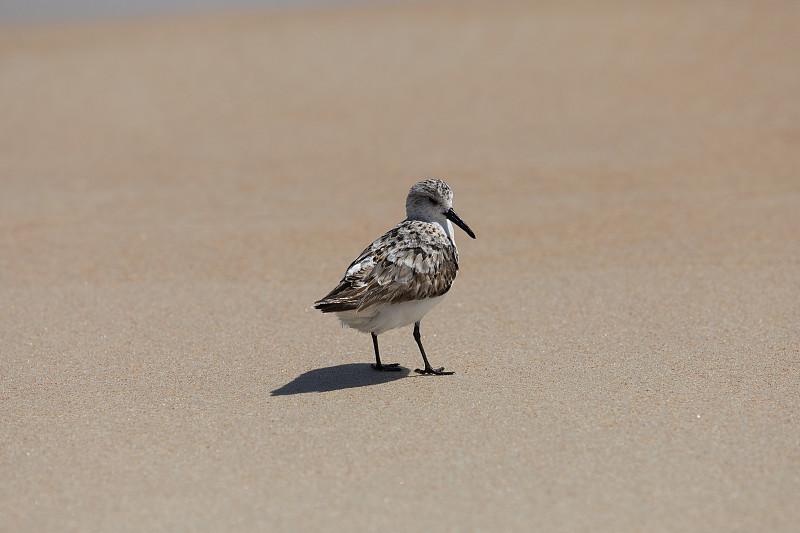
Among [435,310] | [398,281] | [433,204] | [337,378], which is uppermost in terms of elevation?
[433,204]

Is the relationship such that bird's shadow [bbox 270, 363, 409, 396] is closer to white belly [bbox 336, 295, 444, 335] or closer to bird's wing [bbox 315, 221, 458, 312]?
white belly [bbox 336, 295, 444, 335]

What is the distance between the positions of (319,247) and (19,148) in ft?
20.2

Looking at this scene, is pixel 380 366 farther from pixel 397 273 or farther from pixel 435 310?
pixel 435 310

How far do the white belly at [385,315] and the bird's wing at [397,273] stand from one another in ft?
0.21

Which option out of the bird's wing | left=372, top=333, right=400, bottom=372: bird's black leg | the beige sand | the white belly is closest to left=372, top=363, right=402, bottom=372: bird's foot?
left=372, top=333, right=400, bottom=372: bird's black leg

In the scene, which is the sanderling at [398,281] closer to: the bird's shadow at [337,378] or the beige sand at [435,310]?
the bird's shadow at [337,378]

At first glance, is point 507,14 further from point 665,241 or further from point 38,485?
point 38,485

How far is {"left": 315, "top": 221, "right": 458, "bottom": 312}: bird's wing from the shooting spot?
5828mm

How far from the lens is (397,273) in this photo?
19.6ft

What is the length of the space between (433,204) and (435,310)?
1379mm

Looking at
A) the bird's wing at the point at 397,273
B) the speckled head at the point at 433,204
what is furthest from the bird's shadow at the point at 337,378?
the speckled head at the point at 433,204

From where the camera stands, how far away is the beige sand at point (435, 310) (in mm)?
4703

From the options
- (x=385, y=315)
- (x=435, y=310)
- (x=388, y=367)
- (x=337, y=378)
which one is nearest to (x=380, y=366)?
(x=388, y=367)

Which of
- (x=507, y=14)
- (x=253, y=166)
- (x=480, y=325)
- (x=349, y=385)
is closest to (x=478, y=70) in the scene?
(x=507, y=14)
